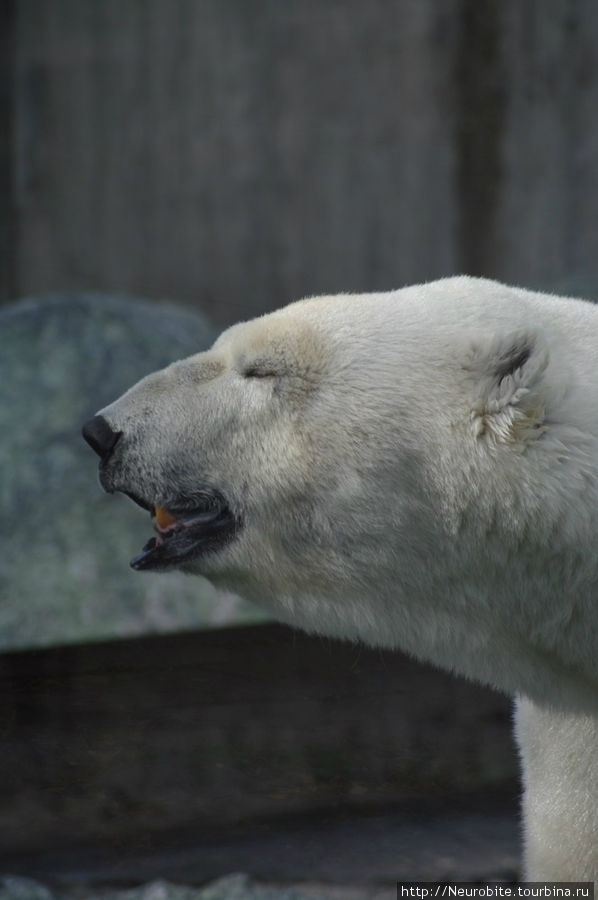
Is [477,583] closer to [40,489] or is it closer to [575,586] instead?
[575,586]

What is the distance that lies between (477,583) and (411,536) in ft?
0.43

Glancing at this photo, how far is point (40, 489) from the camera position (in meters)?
3.57

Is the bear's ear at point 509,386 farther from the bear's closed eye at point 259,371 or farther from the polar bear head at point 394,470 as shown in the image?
the bear's closed eye at point 259,371

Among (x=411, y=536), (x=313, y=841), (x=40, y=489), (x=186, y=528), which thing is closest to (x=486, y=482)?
(x=411, y=536)

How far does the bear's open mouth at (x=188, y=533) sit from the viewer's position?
2094 millimetres

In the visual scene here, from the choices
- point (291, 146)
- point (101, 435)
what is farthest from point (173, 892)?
point (291, 146)

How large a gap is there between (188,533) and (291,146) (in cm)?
457

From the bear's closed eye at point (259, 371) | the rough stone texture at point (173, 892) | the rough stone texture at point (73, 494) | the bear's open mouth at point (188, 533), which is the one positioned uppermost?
the bear's closed eye at point (259, 371)

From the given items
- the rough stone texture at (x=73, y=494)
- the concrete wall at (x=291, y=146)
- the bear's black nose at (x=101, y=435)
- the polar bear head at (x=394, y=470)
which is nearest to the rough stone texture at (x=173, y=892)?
the rough stone texture at (x=73, y=494)

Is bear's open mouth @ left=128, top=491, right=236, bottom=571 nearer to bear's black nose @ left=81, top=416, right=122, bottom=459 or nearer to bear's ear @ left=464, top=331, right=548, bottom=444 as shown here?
bear's black nose @ left=81, top=416, right=122, bottom=459

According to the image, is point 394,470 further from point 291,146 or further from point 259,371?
point 291,146

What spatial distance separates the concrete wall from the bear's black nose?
14.1 ft

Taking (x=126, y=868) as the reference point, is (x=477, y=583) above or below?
above

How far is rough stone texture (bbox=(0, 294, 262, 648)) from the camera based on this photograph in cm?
318
